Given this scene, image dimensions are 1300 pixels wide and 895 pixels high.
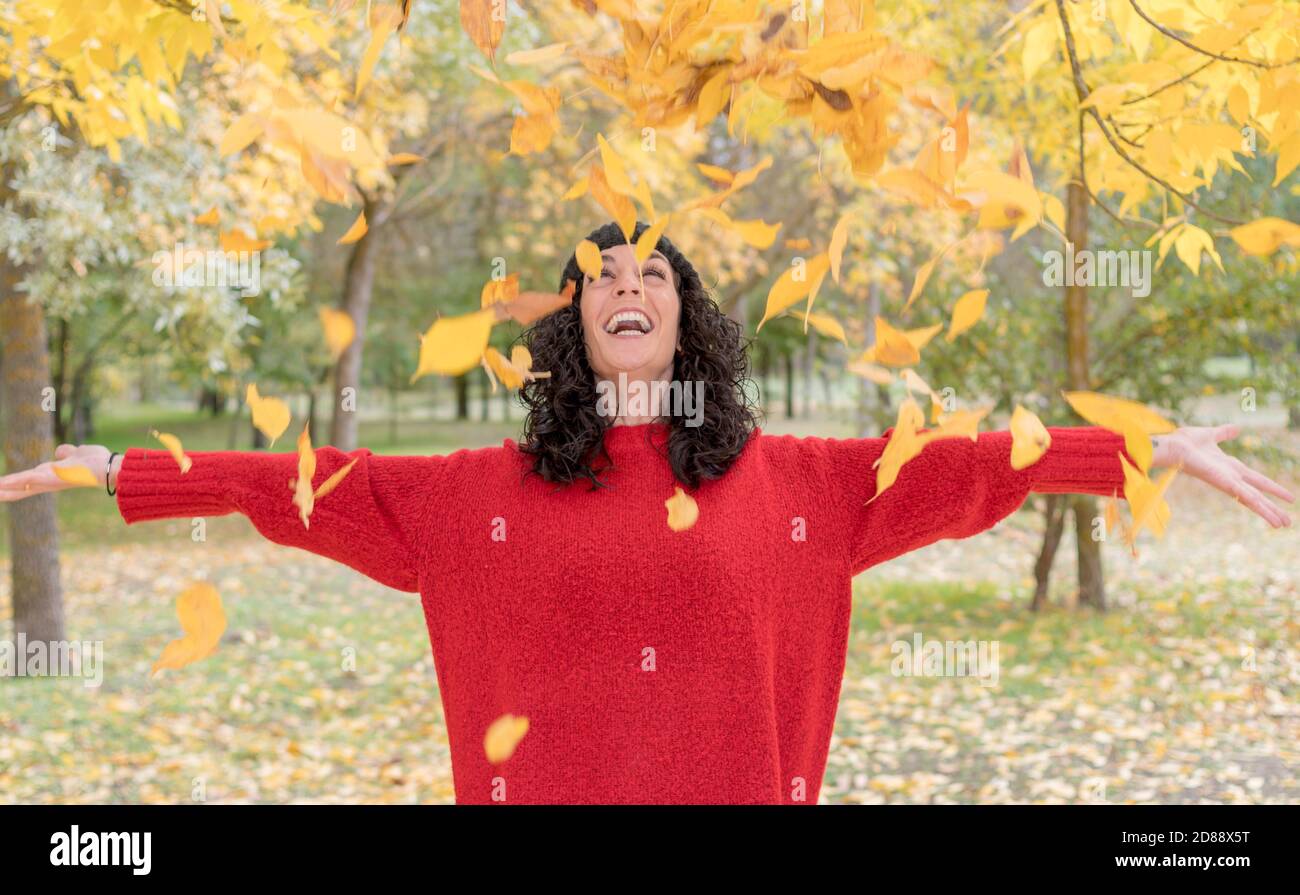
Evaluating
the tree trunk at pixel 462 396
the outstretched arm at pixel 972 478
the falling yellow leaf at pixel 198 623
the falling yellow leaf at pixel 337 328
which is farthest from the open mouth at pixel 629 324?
the tree trunk at pixel 462 396

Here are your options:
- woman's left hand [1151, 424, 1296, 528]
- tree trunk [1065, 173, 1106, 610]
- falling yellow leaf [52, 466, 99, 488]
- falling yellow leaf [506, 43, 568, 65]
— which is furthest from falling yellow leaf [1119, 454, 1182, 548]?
tree trunk [1065, 173, 1106, 610]

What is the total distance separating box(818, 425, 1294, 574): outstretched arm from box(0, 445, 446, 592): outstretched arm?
2.45 feet

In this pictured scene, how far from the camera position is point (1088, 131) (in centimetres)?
455

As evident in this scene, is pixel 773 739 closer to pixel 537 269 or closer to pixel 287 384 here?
pixel 537 269

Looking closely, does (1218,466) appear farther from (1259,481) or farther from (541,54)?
(541,54)

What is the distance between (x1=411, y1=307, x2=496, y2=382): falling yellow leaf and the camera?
1.46 meters

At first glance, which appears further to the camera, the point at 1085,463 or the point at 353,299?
the point at 353,299

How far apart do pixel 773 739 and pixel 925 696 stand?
4160mm

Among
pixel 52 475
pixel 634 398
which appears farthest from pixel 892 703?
pixel 52 475

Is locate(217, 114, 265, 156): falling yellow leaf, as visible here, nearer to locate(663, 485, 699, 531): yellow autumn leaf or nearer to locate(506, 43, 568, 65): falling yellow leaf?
locate(506, 43, 568, 65): falling yellow leaf

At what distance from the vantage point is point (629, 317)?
194 centimetres

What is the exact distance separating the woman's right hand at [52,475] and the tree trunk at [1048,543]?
5.71 metres

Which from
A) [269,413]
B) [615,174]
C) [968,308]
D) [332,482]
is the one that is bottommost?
[332,482]
